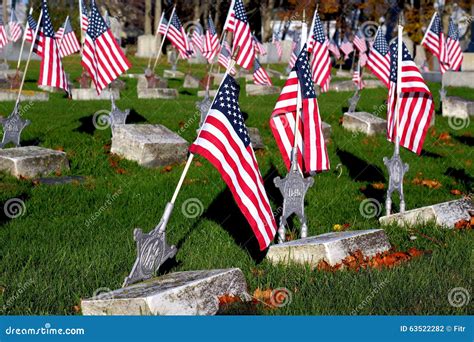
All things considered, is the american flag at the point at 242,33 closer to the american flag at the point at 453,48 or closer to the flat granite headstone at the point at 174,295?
the flat granite headstone at the point at 174,295

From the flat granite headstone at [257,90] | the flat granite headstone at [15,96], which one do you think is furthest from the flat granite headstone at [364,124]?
the flat granite headstone at [15,96]

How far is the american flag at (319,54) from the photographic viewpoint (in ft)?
53.3

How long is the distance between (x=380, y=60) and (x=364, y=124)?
1.60m

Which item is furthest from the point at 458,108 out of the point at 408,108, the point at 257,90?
the point at 408,108

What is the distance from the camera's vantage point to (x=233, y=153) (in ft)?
20.7

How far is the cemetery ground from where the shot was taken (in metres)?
6.04

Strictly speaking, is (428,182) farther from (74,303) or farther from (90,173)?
(74,303)

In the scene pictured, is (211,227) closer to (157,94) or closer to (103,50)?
(103,50)

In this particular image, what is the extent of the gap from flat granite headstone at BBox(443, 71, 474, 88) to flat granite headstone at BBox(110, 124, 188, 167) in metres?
18.2

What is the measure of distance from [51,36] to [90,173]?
2974mm

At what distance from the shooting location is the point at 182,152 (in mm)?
12773

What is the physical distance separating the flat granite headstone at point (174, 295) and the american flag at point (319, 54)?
10661 mm

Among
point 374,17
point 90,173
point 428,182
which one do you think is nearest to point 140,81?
point 90,173

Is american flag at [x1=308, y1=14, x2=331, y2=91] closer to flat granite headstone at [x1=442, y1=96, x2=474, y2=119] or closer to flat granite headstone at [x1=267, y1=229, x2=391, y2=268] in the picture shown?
flat granite headstone at [x1=442, y1=96, x2=474, y2=119]
